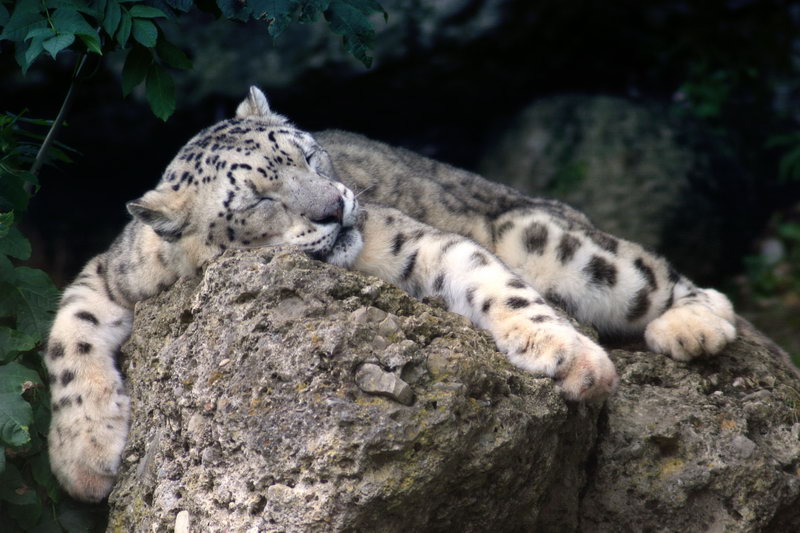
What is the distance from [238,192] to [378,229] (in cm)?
70

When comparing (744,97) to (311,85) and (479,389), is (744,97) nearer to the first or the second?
(311,85)

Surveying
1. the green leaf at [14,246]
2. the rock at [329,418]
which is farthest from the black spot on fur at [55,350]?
the rock at [329,418]

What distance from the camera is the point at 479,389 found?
3057 millimetres

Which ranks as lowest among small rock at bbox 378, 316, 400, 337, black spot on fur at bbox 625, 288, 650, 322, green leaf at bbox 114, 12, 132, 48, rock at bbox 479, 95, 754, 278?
Answer: rock at bbox 479, 95, 754, 278

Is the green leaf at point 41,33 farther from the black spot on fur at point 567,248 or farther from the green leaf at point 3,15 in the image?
the black spot on fur at point 567,248

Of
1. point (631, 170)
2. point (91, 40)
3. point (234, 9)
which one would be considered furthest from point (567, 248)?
point (631, 170)

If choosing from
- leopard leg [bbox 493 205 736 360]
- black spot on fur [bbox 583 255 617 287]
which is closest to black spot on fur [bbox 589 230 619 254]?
leopard leg [bbox 493 205 736 360]

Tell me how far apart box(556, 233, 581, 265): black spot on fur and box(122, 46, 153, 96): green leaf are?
7.01 feet

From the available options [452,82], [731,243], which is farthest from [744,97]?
[452,82]

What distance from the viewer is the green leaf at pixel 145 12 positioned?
3859 millimetres

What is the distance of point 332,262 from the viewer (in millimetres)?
3955

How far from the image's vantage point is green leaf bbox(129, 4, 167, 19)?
3.86 metres

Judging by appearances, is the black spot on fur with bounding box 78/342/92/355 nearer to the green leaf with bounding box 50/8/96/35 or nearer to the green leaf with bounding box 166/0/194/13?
the green leaf with bounding box 50/8/96/35

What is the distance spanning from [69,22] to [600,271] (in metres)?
2.64
